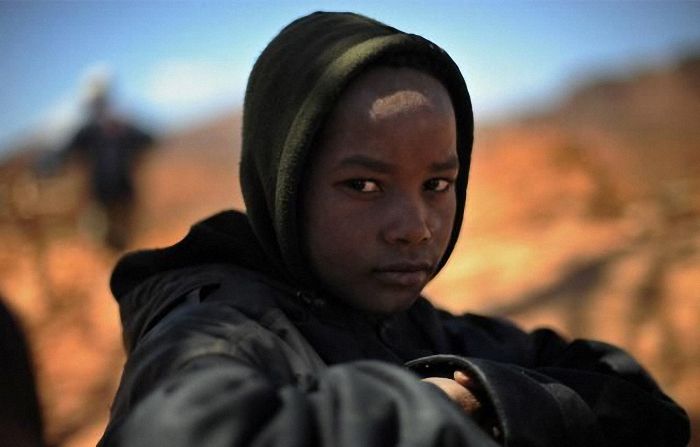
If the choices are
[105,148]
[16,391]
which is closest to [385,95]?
[16,391]

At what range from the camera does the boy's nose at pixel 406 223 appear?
69.2 inches

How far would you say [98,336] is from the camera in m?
9.66

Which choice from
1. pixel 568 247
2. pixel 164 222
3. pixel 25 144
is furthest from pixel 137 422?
pixel 25 144

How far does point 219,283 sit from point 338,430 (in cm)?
69

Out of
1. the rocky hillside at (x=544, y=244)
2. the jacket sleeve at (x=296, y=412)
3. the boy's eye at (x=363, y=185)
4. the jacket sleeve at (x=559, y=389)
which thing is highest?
the boy's eye at (x=363, y=185)

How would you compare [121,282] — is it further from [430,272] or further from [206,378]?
[206,378]

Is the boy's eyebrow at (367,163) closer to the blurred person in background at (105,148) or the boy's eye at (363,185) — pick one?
the boy's eye at (363,185)

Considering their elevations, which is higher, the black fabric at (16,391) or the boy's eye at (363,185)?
the boy's eye at (363,185)

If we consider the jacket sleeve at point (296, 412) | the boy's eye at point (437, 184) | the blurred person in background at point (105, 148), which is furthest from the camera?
the blurred person in background at point (105, 148)

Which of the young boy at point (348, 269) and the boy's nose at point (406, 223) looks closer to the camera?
the young boy at point (348, 269)

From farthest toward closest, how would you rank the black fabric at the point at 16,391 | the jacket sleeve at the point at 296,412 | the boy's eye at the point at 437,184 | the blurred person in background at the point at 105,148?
1. the blurred person in background at the point at 105,148
2. the black fabric at the point at 16,391
3. the boy's eye at the point at 437,184
4. the jacket sleeve at the point at 296,412

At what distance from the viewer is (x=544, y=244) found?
888 cm

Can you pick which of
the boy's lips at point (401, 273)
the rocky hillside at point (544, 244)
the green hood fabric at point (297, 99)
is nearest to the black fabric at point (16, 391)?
the rocky hillside at point (544, 244)

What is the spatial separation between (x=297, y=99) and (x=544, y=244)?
7361 millimetres
